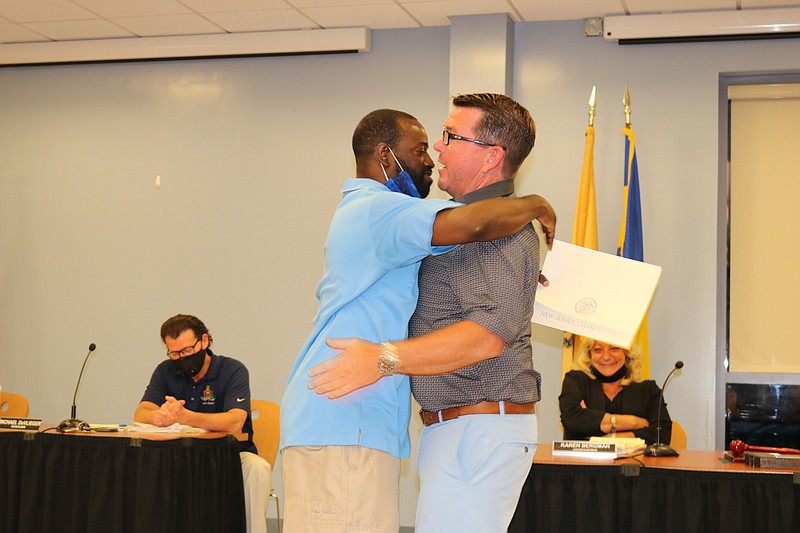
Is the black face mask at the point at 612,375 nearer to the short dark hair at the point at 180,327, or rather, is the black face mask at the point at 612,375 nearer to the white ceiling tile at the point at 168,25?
the short dark hair at the point at 180,327

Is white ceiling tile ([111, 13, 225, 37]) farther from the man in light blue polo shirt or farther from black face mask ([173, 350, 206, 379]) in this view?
the man in light blue polo shirt

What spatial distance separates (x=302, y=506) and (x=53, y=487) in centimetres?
296

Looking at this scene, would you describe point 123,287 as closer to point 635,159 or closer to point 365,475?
point 635,159

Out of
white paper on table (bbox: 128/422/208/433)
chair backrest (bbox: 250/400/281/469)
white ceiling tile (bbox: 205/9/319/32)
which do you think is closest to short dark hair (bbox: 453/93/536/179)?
white paper on table (bbox: 128/422/208/433)

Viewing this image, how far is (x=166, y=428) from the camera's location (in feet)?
15.9

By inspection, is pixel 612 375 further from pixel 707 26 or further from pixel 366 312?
pixel 366 312

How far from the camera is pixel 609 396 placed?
17.2 ft

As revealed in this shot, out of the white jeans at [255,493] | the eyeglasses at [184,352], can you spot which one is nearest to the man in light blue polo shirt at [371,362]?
the white jeans at [255,493]

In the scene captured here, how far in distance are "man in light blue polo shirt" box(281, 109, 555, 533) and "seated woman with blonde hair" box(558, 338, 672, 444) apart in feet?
9.67

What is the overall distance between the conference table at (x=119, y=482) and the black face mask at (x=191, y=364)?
56 centimetres

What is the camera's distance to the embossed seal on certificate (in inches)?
98.5

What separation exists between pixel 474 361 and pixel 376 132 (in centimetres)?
69

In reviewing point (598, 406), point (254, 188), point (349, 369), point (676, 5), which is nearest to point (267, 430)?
point (598, 406)

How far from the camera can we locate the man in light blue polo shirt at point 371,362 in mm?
2055
